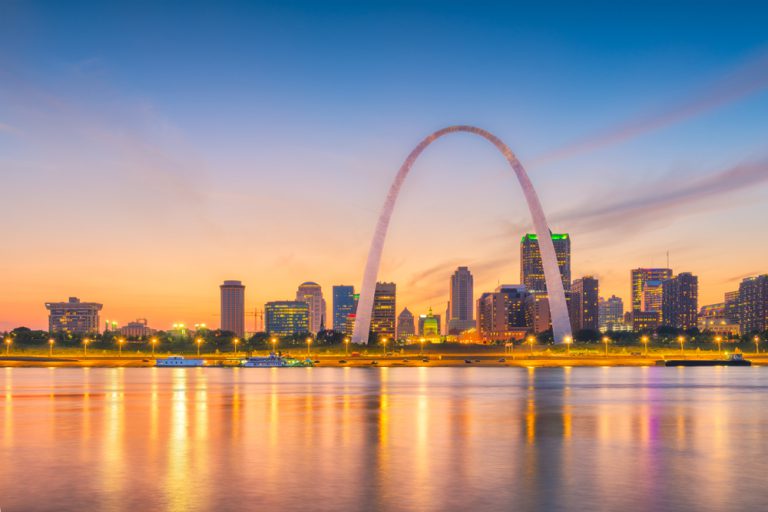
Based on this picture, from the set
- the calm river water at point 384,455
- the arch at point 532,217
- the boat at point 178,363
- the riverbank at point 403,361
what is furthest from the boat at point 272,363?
the calm river water at point 384,455

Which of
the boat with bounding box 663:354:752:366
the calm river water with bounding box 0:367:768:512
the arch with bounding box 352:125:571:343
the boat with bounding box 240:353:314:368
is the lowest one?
the boat with bounding box 663:354:752:366

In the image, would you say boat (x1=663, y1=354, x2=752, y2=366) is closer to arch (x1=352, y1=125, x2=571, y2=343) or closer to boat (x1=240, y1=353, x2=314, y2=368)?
arch (x1=352, y1=125, x2=571, y2=343)

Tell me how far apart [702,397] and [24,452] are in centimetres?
4315

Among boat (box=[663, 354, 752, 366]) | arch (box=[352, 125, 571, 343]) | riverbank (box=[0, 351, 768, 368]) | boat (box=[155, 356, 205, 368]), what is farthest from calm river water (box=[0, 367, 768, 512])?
boat (box=[663, 354, 752, 366])

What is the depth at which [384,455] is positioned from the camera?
26.1m

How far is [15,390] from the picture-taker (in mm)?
64250

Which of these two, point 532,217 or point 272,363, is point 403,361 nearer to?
point 272,363

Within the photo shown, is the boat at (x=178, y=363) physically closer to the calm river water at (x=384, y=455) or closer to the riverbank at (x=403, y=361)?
the riverbank at (x=403, y=361)

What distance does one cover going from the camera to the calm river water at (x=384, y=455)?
61.8 feet

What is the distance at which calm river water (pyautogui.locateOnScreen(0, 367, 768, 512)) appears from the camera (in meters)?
18.8

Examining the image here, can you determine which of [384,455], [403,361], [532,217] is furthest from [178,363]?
[384,455]

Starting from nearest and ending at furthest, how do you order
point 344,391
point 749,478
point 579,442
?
point 749,478
point 579,442
point 344,391

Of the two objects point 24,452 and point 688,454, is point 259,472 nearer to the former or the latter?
point 24,452

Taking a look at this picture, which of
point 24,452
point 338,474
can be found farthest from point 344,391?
point 338,474
